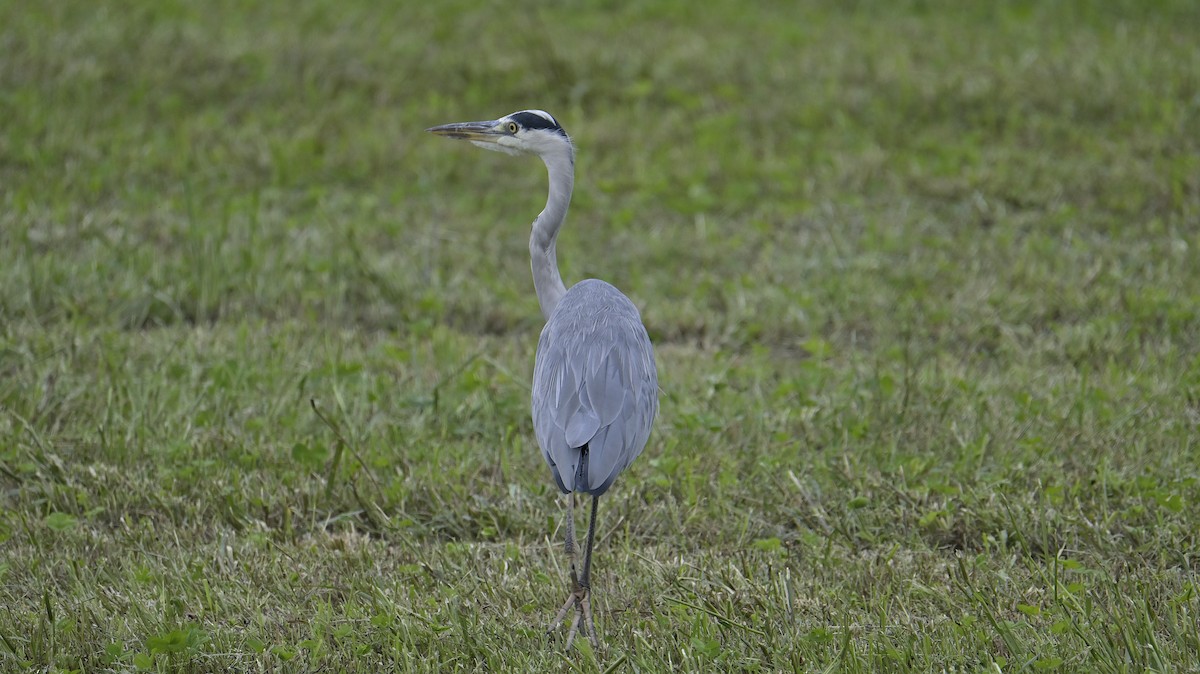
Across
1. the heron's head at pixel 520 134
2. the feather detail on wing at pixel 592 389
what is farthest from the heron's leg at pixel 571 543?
the heron's head at pixel 520 134

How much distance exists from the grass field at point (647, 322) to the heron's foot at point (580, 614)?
0.07m

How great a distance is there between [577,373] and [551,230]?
75cm

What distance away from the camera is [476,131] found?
4637 mm

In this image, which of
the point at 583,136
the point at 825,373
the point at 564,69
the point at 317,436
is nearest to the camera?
the point at 317,436

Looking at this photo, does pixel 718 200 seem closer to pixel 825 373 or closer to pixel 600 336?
pixel 825 373

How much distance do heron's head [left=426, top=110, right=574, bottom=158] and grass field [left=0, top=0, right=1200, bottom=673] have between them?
3.86 feet

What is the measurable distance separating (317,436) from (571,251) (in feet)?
8.38

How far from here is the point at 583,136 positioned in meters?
8.59

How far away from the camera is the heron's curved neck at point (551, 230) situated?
4.44 m

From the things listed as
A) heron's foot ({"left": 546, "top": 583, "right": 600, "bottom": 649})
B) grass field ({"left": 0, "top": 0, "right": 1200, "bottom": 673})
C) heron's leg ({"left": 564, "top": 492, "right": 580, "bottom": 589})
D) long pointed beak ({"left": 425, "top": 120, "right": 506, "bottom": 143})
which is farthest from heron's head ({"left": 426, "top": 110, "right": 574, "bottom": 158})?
heron's foot ({"left": 546, "top": 583, "right": 600, "bottom": 649})

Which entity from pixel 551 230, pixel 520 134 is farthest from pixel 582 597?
pixel 520 134

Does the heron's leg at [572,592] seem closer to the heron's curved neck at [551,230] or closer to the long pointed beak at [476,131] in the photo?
the heron's curved neck at [551,230]

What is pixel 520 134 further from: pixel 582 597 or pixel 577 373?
pixel 582 597

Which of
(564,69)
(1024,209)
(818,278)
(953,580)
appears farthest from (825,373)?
(564,69)
